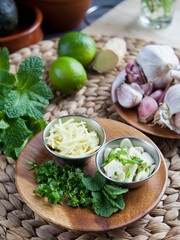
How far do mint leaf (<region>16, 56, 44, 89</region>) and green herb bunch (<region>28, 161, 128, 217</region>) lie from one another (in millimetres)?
347

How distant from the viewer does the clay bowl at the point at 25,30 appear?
1847 mm

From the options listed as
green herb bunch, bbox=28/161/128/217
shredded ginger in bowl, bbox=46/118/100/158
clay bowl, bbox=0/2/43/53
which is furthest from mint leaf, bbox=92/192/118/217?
clay bowl, bbox=0/2/43/53

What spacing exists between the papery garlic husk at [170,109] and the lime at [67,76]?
38 cm

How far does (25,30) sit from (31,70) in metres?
0.78

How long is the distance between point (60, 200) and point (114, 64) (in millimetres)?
820

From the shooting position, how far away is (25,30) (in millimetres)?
1895

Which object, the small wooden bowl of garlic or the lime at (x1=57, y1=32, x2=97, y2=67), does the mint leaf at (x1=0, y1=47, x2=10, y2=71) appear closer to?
the lime at (x1=57, y1=32, x2=97, y2=67)

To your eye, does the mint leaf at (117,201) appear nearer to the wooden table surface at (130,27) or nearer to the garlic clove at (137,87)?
the garlic clove at (137,87)

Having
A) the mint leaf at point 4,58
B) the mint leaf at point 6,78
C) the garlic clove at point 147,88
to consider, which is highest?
the mint leaf at point 4,58

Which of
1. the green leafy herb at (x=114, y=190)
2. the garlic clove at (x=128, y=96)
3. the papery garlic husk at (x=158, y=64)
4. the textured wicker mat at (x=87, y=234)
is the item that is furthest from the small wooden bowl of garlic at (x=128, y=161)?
the papery garlic husk at (x=158, y=64)

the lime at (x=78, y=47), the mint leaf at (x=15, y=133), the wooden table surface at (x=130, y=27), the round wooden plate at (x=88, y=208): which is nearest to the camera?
the round wooden plate at (x=88, y=208)

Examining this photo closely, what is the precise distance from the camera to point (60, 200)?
936 millimetres

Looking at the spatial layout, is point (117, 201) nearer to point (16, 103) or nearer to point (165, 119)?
point (165, 119)

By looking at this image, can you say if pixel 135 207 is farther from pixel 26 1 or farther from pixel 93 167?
pixel 26 1
